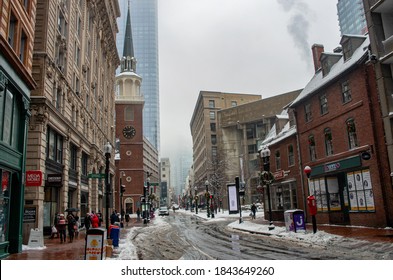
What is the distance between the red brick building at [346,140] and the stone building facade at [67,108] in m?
15.3

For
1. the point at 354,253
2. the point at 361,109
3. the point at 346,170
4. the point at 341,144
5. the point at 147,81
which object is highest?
the point at 147,81

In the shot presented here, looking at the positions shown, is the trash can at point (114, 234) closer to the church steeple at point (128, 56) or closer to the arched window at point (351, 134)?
the arched window at point (351, 134)

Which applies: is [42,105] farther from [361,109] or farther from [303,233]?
[361,109]

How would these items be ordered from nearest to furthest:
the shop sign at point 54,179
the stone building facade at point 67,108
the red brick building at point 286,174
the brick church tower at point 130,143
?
the stone building facade at point 67,108, the shop sign at point 54,179, the red brick building at point 286,174, the brick church tower at point 130,143

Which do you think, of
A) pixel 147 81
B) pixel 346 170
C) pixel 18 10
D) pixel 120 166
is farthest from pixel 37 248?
pixel 147 81

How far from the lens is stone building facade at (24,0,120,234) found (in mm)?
22328

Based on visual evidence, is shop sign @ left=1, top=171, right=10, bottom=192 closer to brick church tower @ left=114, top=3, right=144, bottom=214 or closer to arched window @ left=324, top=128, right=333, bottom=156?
arched window @ left=324, top=128, right=333, bottom=156

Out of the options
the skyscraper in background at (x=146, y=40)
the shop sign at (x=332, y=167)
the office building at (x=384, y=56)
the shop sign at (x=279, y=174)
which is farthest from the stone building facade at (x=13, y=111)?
the shop sign at (x=279, y=174)

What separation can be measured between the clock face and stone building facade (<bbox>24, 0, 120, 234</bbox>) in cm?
3261

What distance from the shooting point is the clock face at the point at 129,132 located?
8025cm

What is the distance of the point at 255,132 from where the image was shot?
3312 inches

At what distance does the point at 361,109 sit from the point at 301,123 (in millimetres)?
7672

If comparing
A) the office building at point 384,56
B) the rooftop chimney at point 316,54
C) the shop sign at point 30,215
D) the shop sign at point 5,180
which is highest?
the rooftop chimney at point 316,54

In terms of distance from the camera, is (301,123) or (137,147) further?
(137,147)
